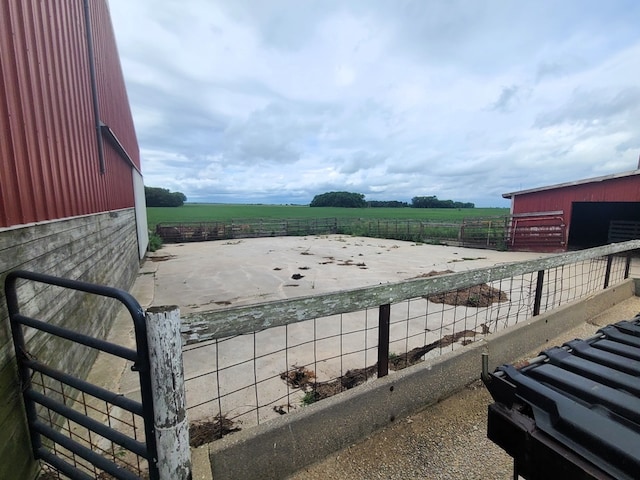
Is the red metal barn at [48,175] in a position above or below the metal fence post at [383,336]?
above

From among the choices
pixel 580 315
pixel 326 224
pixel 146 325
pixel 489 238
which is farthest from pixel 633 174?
pixel 326 224

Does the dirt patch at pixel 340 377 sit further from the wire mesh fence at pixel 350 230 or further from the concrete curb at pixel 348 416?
the wire mesh fence at pixel 350 230

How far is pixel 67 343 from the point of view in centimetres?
267

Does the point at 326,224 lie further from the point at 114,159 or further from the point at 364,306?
the point at 364,306

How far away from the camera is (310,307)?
1.80 meters

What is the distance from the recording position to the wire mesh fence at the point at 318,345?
6.07ft

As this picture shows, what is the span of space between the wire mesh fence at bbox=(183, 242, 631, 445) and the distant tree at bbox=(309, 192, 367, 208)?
82000 millimetres

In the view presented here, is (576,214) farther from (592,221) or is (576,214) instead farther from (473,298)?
(473,298)

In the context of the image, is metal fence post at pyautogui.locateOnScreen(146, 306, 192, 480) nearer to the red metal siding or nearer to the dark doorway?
the red metal siding

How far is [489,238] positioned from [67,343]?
1793 cm

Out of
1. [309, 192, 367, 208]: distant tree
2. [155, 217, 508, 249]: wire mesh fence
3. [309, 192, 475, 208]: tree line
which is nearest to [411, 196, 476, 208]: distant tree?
[309, 192, 475, 208]: tree line

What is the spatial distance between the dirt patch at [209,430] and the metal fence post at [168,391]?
1.32 m

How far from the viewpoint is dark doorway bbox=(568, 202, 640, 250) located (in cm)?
1573

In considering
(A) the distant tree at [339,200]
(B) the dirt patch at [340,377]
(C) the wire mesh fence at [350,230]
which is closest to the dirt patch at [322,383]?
(B) the dirt patch at [340,377]
